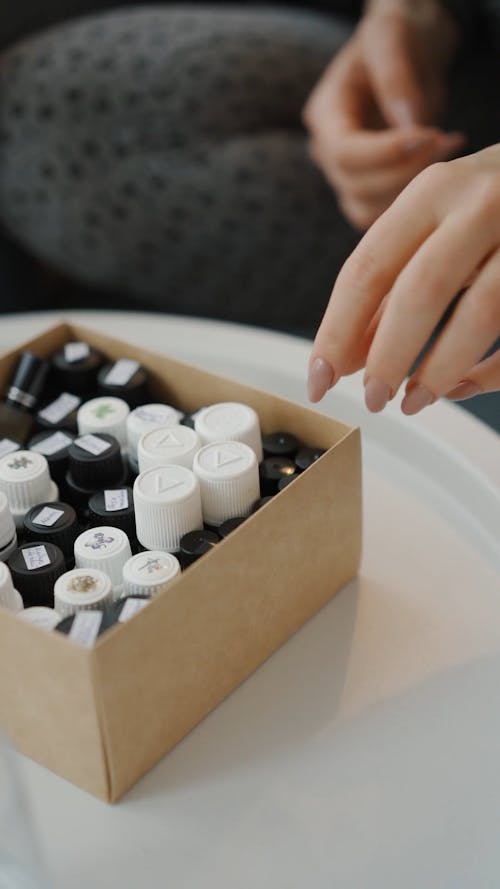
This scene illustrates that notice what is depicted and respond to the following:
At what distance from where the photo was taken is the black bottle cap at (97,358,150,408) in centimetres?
61

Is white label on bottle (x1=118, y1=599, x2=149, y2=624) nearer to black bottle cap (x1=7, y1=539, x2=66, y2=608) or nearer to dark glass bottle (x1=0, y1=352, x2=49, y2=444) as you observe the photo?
black bottle cap (x1=7, y1=539, x2=66, y2=608)

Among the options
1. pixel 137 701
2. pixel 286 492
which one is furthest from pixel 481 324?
pixel 137 701

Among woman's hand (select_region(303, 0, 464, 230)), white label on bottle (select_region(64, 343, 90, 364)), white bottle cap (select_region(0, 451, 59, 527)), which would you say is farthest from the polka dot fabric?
white bottle cap (select_region(0, 451, 59, 527))

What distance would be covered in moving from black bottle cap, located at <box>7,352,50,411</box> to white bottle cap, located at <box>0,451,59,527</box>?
0.23ft

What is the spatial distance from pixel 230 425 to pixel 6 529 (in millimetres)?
134

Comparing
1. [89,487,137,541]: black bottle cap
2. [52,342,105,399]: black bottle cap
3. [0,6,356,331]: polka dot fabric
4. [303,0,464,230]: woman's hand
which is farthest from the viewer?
[0,6,356,331]: polka dot fabric

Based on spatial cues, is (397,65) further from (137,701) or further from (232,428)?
(137,701)

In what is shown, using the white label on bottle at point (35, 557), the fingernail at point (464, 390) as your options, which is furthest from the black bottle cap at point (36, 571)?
the fingernail at point (464, 390)

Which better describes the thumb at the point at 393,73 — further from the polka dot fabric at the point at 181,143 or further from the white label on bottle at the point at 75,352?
the white label on bottle at the point at 75,352

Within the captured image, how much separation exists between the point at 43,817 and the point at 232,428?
220 mm

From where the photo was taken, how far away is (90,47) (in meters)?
1.09

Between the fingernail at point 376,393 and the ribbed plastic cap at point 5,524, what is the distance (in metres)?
0.19

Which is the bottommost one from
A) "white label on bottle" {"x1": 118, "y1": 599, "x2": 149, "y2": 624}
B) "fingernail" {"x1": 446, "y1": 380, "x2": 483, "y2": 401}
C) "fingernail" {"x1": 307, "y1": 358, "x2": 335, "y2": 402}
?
"white label on bottle" {"x1": 118, "y1": 599, "x2": 149, "y2": 624}

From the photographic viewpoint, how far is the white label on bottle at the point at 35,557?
1.63 ft
